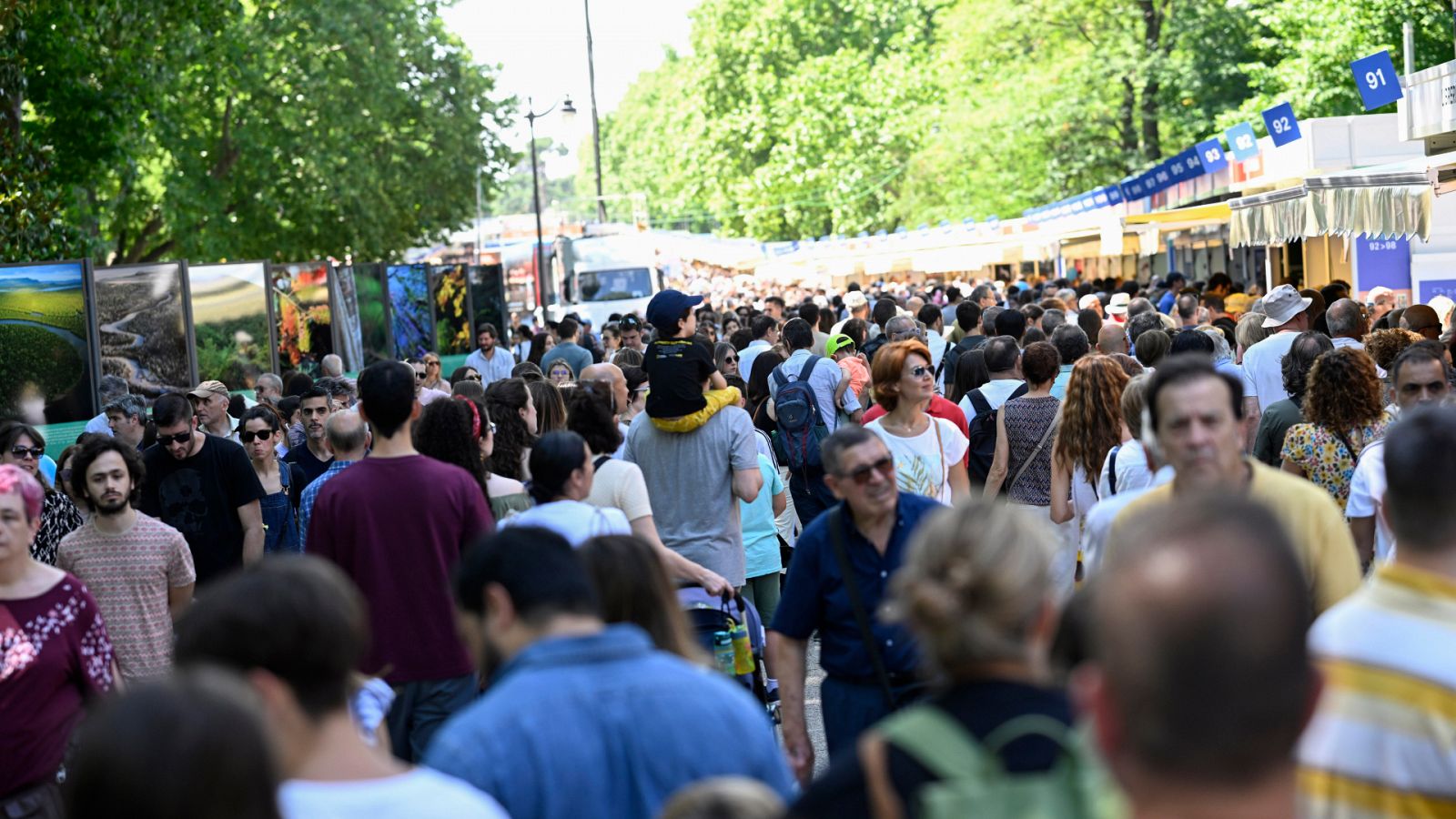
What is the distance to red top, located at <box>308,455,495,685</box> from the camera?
5.87 metres

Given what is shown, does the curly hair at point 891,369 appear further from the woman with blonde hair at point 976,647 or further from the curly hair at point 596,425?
the woman with blonde hair at point 976,647

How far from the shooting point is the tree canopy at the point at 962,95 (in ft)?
125

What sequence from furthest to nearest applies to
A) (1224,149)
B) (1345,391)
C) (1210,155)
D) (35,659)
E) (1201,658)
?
1. (1224,149)
2. (1210,155)
3. (1345,391)
4. (35,659)
5. (1201,658)

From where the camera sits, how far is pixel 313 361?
19.8 metres

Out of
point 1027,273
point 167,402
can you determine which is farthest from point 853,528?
point 1027,273

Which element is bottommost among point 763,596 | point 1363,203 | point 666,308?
point 763,596

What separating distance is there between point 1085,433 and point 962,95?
51.9 metres

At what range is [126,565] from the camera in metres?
6.41

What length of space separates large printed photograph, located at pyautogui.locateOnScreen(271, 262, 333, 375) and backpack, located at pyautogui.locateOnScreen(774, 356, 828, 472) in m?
9.39

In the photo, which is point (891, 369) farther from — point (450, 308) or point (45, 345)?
point (450, 308)

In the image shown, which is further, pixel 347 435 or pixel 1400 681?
pixel 347 435

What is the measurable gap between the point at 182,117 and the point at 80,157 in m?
10.9

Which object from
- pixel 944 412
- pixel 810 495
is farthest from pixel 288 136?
pixel 944 412

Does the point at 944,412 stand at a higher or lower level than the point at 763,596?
higher
